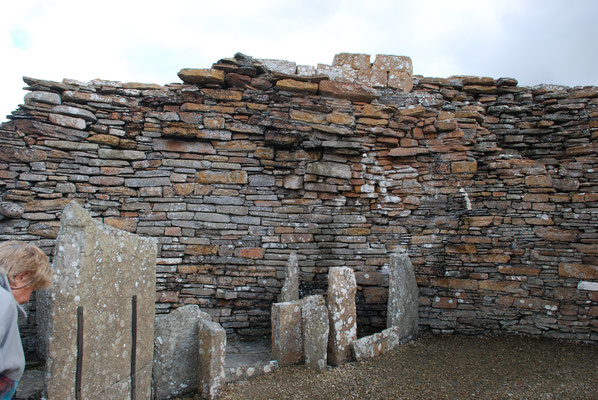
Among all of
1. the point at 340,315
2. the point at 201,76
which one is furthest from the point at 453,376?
the point at 201,76

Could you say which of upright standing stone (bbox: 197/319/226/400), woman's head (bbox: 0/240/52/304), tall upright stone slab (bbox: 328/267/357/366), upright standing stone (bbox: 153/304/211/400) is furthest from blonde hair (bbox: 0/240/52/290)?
tall upright stone slab (bbox: 328/267/357/366)

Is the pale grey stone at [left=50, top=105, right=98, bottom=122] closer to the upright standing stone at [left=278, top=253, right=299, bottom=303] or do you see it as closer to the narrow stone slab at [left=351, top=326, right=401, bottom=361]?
the upright standing stone at [left=278, top=253, right=299, bottom=303]

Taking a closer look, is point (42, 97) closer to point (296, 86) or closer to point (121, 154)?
point (121, 154)

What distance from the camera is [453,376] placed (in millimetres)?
4148

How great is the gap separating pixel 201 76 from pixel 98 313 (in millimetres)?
3866

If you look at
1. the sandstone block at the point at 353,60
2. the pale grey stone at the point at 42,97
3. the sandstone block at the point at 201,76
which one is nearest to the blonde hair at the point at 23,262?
the pale grey stone at the point at 42,97

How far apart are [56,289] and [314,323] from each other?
101 inches

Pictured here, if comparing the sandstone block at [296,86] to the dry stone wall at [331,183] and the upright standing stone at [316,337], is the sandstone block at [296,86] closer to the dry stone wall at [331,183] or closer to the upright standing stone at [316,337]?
the dry stone wall at [331,183]

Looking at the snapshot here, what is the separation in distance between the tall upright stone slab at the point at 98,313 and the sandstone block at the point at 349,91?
3824mm

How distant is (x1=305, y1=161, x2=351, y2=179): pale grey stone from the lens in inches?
226

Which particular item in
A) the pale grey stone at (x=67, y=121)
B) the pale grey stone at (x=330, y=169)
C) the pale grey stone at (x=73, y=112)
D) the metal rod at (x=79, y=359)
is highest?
the pale grey stone at (x=73, y=112)

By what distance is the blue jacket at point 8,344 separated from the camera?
6.91 ft

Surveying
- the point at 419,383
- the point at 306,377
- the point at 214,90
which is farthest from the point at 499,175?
the point at 214,90

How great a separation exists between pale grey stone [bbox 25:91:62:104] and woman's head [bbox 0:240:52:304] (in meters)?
3.60
